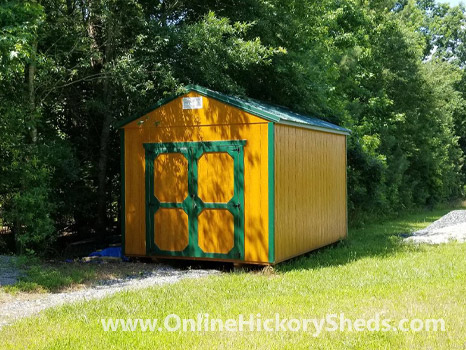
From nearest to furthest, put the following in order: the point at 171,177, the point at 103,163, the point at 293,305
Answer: the point at 293,305
the point at 171,177
the point at 103,163

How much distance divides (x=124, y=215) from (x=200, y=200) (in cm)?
169

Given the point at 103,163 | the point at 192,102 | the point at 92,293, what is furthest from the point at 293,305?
the point at 103,163

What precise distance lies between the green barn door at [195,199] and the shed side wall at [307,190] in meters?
A: 0.67

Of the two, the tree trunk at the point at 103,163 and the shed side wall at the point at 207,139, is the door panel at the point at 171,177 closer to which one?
the shed side wall at the point at 207,139

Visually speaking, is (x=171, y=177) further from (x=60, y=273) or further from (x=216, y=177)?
(x=60, y=273)

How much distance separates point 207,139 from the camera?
9.65 meters

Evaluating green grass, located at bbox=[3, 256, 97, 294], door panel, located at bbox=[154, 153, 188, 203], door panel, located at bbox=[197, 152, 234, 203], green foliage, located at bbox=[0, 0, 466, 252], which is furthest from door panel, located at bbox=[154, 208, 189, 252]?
green foliage, located at bbox=[0, 0, 466, 252]

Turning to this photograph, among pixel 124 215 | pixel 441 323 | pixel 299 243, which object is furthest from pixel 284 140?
pixel 441 323

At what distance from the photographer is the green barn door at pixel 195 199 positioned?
9.38m

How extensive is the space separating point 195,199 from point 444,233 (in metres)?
7.21

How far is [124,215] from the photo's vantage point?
1050 cm

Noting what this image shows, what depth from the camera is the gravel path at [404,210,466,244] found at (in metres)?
12.9

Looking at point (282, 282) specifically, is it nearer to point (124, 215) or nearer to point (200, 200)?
point (200, 200)

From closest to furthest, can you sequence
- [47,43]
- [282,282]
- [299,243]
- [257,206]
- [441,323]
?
1. [441,323]
2. [282,282]
3. [257,206]
4. [299,243]
5. [47,43]
